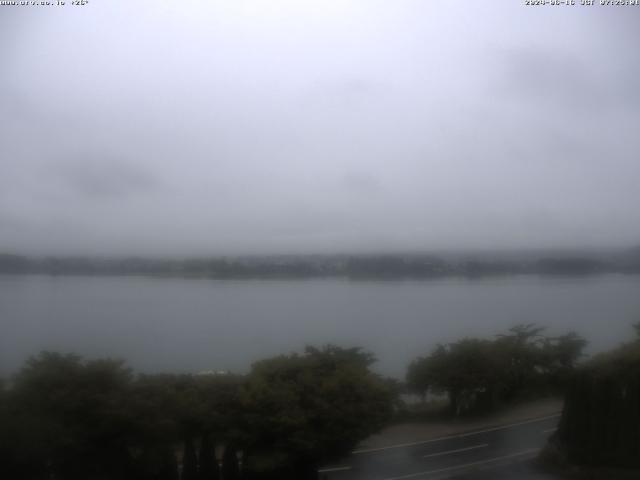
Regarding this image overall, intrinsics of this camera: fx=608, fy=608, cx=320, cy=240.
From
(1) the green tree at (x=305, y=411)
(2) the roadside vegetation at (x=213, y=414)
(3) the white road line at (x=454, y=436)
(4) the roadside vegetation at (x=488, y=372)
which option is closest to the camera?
(2) the roadside vegetation at (x=213, y=414)

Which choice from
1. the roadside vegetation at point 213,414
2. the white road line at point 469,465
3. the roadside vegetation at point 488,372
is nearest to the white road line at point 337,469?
the roadside vegetation at point 213,414

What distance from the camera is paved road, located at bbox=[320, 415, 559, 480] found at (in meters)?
7.13

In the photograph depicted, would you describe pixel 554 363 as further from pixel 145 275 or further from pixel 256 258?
pixel 145 275

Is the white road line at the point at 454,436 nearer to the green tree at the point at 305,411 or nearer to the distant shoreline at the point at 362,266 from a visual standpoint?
the green tree at the point at 305,411

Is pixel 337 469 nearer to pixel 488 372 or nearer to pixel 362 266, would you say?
pixel 488 372

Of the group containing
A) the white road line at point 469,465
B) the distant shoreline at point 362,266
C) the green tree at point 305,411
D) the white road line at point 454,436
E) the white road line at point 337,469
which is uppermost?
the distant shoreline at point 362,266

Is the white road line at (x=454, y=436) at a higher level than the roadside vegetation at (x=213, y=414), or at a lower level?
lower

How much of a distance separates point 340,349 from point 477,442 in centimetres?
207

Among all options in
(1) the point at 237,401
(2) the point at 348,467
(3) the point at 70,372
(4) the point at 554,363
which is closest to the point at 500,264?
(4) the point at 554,363

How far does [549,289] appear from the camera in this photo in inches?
342

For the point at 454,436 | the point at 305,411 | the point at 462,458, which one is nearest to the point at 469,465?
the point at 462,458

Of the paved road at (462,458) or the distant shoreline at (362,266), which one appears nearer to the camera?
the paved road at (462,458)

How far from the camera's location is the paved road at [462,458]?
7129 millimetres

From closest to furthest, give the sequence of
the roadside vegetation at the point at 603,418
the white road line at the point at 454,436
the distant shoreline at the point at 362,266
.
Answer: the roadside vegetation at the point at 603,418 → the white road line at the point at 454,436 → the distant shoreline at the point at 362,266
